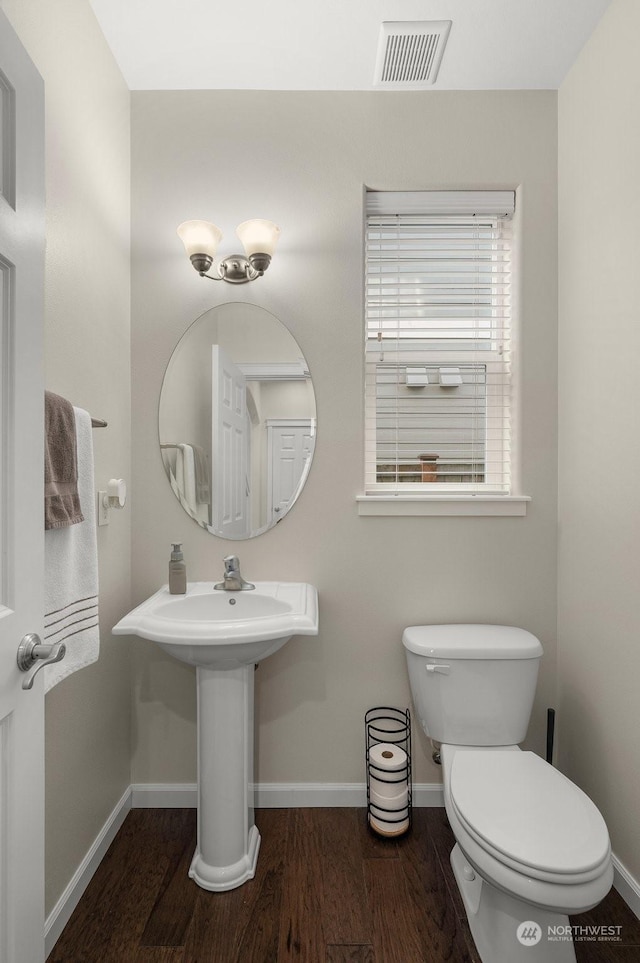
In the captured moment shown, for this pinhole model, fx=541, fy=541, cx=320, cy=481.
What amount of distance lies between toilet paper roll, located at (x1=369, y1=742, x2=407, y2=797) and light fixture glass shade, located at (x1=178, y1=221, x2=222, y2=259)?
1.81 m

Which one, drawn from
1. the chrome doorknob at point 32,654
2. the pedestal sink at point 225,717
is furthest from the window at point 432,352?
the chrome doorknob at point 32,654

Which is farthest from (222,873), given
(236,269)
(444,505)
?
(236,269)

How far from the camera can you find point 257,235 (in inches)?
71.6

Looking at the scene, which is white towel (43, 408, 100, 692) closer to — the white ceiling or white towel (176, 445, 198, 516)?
white towel (176, 445, 198, 516)

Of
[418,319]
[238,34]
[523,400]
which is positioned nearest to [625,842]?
[523,400]

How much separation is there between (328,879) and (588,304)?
77.4 inches

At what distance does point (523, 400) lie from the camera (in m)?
1.98

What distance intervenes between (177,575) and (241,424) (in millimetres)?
576

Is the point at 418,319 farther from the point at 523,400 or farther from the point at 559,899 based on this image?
the point at 559,899

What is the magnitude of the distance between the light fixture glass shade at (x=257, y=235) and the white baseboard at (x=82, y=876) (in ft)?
6.39

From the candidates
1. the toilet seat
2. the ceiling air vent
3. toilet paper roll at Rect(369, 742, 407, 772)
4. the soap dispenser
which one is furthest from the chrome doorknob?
the ceiling air vent

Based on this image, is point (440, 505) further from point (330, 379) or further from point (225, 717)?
point (225, 717)

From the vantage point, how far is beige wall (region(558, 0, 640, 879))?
1537 mm

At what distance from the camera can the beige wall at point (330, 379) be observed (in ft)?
6.44
